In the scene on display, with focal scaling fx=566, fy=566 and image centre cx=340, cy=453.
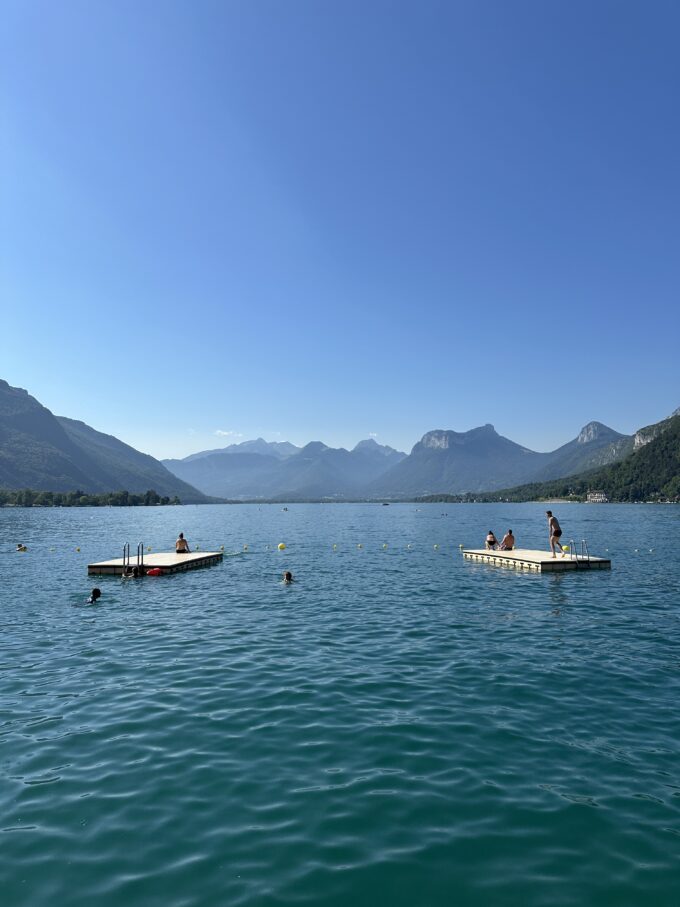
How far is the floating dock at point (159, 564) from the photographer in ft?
136

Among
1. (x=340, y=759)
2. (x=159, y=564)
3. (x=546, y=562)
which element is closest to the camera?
(x=340, y=759)

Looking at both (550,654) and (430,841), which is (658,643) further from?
(430,841)

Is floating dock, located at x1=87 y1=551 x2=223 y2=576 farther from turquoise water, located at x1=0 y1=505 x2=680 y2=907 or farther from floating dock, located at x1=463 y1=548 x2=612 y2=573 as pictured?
floating dock, located at x1=463 y1=548 x2=612 y2=573

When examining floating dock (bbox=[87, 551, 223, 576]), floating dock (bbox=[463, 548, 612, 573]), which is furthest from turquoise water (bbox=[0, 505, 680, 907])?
floating dock (bbox=[87, 551, 223, 576])

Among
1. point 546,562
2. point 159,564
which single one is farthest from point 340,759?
point 159,564

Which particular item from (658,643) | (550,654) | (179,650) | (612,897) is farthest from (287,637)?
(612,897)

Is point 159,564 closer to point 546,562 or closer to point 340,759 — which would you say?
point 546,562

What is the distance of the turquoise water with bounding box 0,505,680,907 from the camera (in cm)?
781

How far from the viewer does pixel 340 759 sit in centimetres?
1153

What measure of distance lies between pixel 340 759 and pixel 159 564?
111 ft

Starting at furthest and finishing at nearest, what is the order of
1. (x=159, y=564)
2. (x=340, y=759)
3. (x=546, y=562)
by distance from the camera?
(x=159, y=564)
(x=546, y=562)
(x=340, y=759)

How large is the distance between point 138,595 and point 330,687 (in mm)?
20618

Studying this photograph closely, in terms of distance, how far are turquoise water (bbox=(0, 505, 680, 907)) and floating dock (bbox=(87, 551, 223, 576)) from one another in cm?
1529

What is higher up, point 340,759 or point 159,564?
point 159,564
